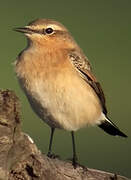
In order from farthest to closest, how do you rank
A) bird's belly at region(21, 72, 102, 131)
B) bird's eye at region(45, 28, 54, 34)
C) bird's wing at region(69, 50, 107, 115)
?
bird's eye at region(45, 28, 54, 34)
bird's wing at region(69, 50, 107, 115)
bird's belly at region(21, 72, 102, 131)

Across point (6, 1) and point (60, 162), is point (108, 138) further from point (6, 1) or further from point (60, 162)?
point (6, 1)

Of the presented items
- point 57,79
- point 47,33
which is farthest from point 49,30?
point 57,79

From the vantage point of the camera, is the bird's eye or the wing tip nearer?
the bird's eye

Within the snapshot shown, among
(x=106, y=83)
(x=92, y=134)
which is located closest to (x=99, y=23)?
(x=106, y=83)

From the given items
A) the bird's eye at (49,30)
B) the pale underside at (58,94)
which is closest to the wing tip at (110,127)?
the pale underside at (58,94)

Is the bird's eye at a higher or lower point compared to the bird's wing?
higher

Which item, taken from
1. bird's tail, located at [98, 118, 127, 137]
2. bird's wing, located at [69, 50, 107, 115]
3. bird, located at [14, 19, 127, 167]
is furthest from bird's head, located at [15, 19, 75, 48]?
bird's tail, located at [98, 118, 127, 137]

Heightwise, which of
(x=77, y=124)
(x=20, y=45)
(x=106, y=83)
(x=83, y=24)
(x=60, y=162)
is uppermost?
(x=83, y=24)

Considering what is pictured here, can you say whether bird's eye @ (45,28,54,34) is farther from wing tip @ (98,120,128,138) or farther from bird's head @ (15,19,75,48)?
wing tip @ (98,120,128,138)
